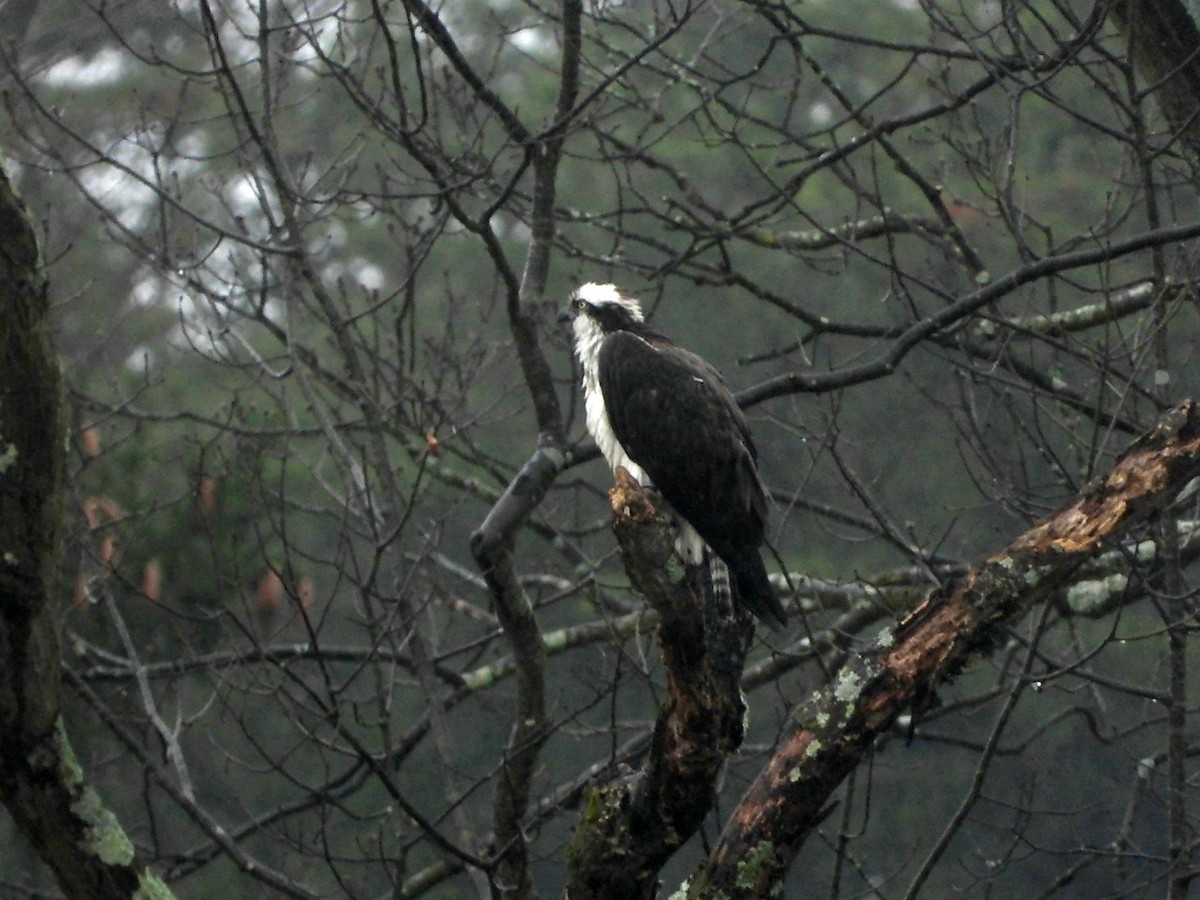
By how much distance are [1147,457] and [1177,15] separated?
1.92 meters

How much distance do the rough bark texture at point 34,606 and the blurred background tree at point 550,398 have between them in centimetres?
45

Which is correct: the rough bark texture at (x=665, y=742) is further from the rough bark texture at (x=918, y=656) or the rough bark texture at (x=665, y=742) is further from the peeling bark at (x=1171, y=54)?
the peeling bark at (x=1171, y=54)

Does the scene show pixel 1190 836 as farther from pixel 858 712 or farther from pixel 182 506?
pixel 182 506

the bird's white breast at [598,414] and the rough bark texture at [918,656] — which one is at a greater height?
the bird's white breast at [598,414]

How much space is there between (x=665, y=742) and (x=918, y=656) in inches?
20.7

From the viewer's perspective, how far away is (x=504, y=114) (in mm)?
4344

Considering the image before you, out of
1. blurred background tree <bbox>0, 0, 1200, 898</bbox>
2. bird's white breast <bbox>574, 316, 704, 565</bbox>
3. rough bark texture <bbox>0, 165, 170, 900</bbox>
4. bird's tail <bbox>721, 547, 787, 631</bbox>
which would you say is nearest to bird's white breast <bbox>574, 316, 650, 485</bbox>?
bird's white breast <bbox>574, 316, 704, 565</bbox>

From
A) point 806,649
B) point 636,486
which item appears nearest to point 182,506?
point 806,649

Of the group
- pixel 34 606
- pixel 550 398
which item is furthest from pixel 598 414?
pixel 34 606

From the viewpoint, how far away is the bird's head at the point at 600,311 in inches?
205

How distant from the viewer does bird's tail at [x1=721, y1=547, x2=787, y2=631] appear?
Result: 416 cm

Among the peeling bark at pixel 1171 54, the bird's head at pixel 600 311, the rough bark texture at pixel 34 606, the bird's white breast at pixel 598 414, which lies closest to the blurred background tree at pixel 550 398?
the peeling bark at pixel 1171 54

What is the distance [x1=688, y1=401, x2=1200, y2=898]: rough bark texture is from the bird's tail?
1.12m

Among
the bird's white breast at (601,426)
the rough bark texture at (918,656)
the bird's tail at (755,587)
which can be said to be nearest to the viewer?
the rough bark texture at (918,656)
